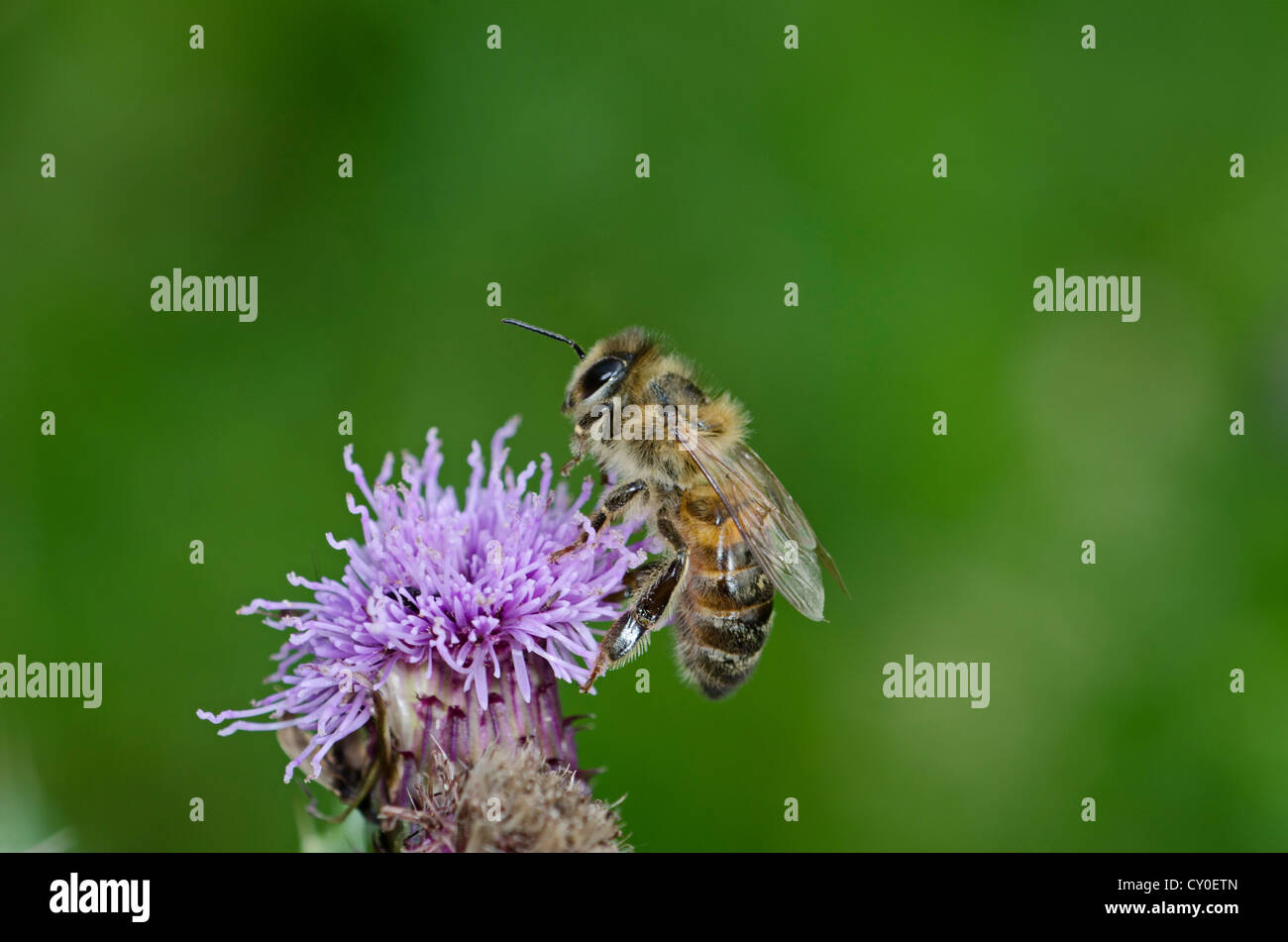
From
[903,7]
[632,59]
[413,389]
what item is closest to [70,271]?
[413,389]

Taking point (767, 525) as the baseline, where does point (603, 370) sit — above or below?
Answer: above

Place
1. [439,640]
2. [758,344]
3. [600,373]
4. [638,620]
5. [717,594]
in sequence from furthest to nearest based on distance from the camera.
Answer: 1. [758,344]
2. [600,373]
3. [717,594]
4. [638,620]
5. [439,640]

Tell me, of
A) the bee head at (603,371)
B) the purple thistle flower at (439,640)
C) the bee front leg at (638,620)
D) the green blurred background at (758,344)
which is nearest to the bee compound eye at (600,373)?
the bee head at (603,371)

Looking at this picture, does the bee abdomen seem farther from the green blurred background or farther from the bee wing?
the green blurred background

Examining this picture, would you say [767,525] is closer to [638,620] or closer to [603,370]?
[638,620]

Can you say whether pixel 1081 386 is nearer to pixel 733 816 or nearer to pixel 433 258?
pixel 733 816

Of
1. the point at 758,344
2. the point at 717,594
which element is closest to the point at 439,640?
the point at 717,594
